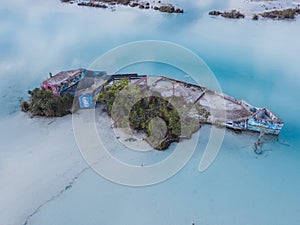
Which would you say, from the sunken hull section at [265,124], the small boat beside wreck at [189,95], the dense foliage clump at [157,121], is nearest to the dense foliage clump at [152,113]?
the dense foliage clump at [157,121]

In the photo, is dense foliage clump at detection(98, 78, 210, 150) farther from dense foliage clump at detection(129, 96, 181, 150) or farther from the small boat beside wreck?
the small boat beside wreck

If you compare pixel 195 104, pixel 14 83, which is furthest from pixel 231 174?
pixel 14 83

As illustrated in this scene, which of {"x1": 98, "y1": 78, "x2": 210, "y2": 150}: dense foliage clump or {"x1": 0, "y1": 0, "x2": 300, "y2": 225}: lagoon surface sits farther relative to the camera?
{"x1": 98, "y1": 78, "x2": 210, "y2": 150}: dense foliage clump

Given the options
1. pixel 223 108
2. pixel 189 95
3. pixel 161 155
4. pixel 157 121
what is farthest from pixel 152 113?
pixel 223 108

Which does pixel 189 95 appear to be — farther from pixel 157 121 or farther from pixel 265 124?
pixel 265 124

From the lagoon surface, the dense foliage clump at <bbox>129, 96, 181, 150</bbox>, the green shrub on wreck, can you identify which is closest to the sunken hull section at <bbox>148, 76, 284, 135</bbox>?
the lagoon surface

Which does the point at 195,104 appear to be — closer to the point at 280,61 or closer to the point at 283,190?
the point at 283,190

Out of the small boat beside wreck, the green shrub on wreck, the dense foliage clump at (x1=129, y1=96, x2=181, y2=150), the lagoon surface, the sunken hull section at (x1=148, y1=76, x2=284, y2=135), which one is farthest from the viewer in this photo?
the green shrub on wreck
